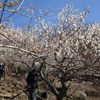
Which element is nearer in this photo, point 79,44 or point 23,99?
point 79,44

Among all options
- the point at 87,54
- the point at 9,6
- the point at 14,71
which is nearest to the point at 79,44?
the point at 87,54

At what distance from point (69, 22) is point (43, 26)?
8.81 feet

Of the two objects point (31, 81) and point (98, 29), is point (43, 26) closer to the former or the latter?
point (98, 29)

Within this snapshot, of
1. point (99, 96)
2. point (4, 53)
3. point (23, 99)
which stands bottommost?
point (99, 96)

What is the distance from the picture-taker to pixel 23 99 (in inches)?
243

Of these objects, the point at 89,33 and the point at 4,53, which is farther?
the point at 4,53

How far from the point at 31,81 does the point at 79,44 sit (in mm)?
2744

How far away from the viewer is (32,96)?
4484 mm

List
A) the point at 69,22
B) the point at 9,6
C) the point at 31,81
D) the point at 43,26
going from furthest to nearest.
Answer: the point at 43,26 < the point at 69,22 < the point at 31,81 < the point at 9,6

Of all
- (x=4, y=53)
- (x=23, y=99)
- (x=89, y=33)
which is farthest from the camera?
(x=4, y=53)

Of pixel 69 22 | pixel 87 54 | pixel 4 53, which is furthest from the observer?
pixel 4 53

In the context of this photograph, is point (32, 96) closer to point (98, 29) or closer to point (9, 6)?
point (9, 6)

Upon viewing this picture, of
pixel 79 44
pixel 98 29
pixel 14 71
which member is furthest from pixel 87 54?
pixel 14 71

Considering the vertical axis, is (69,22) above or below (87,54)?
above
